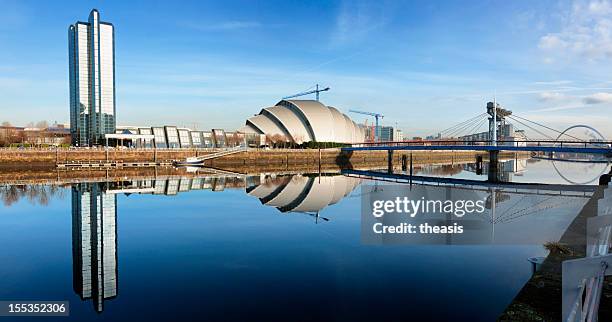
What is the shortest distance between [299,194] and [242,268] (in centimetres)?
1510

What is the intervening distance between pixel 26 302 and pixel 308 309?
16.1ft

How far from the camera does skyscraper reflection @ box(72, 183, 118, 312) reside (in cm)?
807

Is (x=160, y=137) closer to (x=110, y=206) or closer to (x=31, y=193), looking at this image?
(x=31, y=193)

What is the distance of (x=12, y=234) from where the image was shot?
13.3 metres

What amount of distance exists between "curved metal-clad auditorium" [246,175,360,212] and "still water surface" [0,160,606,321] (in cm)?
197

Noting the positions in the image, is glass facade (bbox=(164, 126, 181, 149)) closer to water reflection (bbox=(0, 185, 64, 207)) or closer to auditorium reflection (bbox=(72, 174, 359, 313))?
auditorium reflection (bbox=(72, 174, 359, 313))

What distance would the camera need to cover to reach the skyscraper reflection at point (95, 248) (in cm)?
807

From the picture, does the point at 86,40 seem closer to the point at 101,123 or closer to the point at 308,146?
the point at 101,123

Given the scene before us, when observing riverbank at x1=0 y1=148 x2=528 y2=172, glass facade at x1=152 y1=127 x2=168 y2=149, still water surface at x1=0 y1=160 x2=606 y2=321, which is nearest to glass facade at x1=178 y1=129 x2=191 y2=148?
glass facade at x1=152 y1=127 x2=168 y2=149

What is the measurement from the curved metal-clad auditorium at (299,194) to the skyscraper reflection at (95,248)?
7179 millimetres

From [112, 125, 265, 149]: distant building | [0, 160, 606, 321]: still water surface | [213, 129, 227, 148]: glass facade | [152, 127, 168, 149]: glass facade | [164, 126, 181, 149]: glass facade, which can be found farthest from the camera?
[213, 129, 227, 148]: glass facade

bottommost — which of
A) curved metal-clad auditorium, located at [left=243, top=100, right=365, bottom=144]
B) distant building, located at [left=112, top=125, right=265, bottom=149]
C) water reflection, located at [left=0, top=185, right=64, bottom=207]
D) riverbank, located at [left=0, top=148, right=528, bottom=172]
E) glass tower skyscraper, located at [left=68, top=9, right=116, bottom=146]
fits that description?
water reflection, located at [left=0, top=185, right=64, bottom=207]

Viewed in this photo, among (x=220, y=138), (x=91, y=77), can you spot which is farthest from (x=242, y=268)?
(x=91, y=77)

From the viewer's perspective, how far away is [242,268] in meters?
9.39
